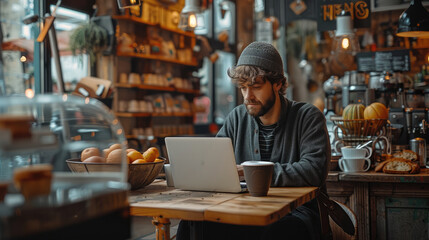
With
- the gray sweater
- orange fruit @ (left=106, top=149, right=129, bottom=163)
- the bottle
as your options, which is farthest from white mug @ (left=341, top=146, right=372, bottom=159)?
orange fruit @ (left=106, top=149, right=129, bottom=163)

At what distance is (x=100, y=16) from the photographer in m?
5.77

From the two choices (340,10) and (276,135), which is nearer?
(276,135)

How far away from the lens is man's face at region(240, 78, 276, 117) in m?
2.62

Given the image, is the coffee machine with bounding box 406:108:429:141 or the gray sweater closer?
the gray sweater

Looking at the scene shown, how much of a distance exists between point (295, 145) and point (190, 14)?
10.1ft

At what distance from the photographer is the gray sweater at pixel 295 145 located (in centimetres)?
234

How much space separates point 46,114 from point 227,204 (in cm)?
72

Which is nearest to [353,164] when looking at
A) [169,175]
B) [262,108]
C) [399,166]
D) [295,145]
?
[399,166]

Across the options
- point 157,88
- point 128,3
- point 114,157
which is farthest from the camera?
point 157,88

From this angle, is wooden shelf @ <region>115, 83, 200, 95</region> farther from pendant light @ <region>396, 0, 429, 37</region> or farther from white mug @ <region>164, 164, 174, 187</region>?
white mug @ <region>164, 164, 174, 187</region>

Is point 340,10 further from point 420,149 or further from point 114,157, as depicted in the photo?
point 114,157

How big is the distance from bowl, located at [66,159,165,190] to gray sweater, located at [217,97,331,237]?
1.85ft

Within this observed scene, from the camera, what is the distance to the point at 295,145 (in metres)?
2.61

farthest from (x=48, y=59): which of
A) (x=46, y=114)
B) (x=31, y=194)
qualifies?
(x=31, y=194)
